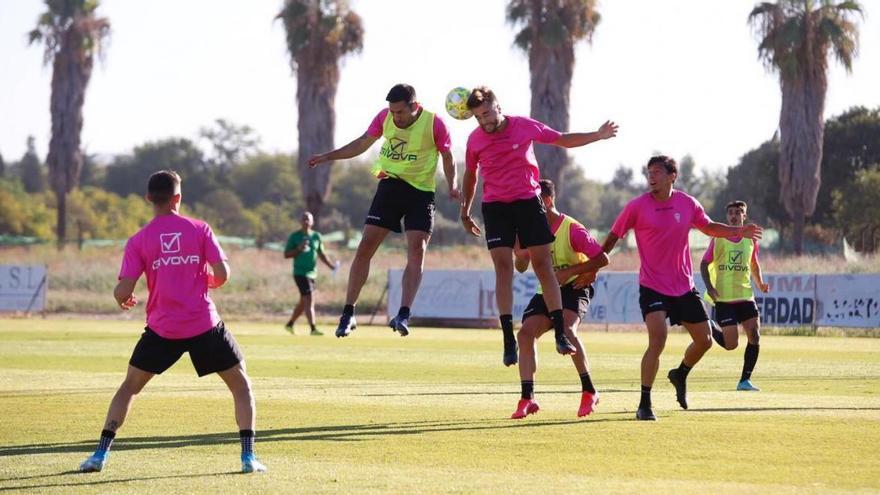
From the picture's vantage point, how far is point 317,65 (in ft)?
178

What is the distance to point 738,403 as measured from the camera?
13.4 m

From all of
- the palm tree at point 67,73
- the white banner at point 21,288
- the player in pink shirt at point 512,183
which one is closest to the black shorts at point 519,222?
the player in pink shirt at point 512,183

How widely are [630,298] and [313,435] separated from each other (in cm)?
2364

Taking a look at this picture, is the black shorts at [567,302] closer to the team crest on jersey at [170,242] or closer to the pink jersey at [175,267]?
the pink jersey at [175,267]

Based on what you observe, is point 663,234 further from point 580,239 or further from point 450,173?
point 450,173

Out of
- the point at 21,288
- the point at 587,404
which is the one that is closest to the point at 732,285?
the point at 587,404

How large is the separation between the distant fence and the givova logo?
20350 millimetres

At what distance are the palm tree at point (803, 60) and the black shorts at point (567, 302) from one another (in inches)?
1368

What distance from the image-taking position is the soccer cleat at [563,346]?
38.8 ft

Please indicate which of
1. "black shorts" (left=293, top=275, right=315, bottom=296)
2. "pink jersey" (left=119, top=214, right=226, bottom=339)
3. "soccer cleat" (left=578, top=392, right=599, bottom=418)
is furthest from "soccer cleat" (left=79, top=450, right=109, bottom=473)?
"black shorts" (left=293, top=275, right=315, bottom=296)

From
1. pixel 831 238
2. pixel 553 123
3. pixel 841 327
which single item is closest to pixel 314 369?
pixel 841 327

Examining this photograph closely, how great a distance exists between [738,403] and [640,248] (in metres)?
2.19

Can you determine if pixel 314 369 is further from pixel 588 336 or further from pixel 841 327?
pixel 841 327

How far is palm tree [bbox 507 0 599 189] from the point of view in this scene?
49938 millimetres
